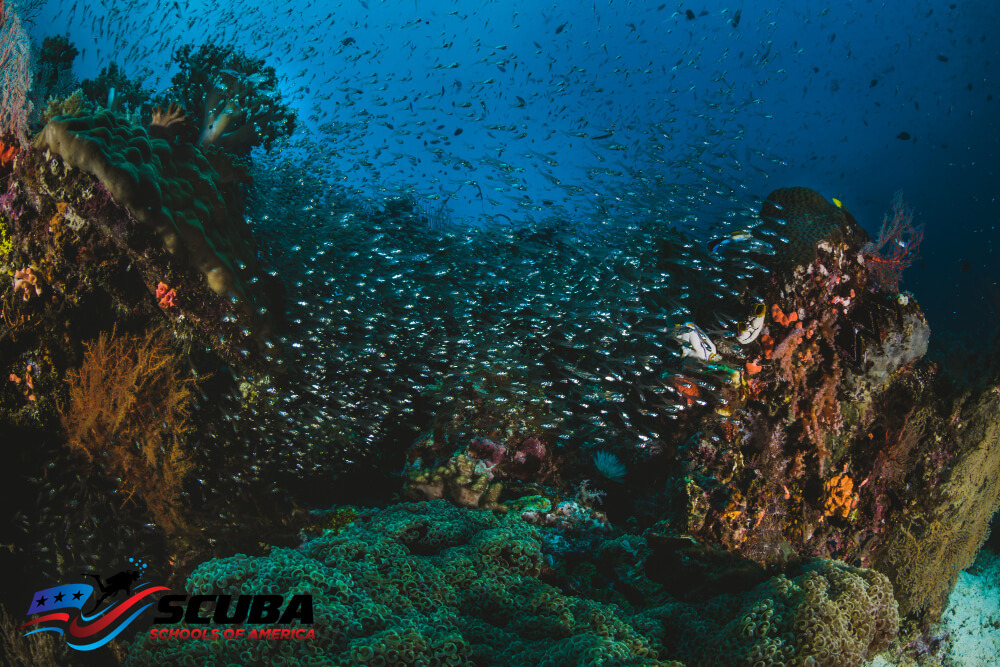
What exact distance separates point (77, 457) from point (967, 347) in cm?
1449

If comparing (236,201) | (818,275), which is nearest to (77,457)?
(236,201)

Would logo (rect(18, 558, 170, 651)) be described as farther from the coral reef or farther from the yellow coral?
the yellow coral

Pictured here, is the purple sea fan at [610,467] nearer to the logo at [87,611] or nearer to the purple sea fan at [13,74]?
the logo at [87,611]

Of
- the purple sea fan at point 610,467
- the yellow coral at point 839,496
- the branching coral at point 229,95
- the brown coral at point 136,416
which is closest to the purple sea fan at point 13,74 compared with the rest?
the branching coral at point 229,95

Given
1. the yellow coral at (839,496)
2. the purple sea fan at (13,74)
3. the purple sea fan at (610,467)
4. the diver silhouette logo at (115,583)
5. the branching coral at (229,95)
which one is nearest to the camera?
the diver silhouette logo at (115,583)

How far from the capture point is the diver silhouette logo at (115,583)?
14.4 feet

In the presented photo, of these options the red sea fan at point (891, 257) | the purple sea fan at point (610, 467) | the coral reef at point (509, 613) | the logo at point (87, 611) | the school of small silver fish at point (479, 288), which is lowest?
the logo at point (87, 611)

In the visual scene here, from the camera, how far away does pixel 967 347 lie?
9.00 metres

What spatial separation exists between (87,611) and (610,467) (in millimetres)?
5988

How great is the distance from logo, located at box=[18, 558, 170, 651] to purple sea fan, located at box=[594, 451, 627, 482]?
5.17 meters

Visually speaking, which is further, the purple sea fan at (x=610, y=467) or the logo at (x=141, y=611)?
the purple sea fan at (x=610, y=467)

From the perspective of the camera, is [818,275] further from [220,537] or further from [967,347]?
[220,537]

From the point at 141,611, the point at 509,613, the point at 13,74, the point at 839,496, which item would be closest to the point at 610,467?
the point at 839,496

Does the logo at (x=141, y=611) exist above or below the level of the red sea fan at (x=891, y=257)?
below
